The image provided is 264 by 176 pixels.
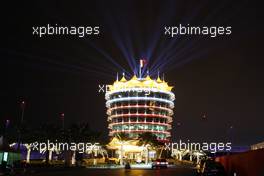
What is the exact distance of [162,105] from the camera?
180750mm

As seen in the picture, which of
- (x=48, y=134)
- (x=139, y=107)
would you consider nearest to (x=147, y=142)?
(x=139, y=107)

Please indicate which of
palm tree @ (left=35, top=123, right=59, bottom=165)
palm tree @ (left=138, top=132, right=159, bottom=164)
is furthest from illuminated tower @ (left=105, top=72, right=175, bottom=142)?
palm tree @ (left=35, top=123, right=59, bottom=165)

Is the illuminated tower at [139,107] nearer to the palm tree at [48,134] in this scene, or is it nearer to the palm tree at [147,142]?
the palm tree at [147,142]

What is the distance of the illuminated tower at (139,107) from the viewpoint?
172750 mm

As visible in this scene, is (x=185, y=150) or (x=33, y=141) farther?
(x=185, y=150)

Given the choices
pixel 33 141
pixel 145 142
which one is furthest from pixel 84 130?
pixel 145 142

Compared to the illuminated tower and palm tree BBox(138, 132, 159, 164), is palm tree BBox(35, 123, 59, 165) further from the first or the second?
the illuminated tower

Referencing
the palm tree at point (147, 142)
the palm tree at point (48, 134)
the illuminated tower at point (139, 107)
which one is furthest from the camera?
the illuminated tower at point (139, 107)

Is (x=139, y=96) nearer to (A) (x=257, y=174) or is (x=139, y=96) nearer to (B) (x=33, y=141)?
(B) (x=33, y=141)

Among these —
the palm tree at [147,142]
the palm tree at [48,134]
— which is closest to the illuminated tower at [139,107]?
the palm tree at [147,142]

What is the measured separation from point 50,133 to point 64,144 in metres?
4.46

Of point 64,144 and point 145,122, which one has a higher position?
point 145,122

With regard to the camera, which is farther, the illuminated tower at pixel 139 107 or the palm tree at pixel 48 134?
the illuminated tower at pixel 139 107

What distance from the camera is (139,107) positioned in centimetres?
17412
